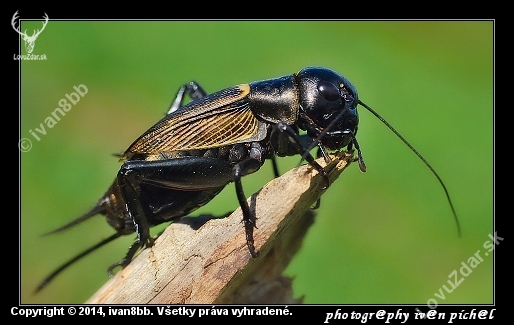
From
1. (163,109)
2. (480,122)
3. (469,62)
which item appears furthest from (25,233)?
(469,62)

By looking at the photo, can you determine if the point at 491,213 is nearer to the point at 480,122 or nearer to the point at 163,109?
the point at 480,122


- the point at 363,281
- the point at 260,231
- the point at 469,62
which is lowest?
the point at 363,281

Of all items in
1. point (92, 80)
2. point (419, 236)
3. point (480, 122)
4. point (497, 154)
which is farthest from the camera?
point (92, 80)

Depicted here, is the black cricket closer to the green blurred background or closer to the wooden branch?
the wooden branch

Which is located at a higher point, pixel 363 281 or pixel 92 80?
pixel 92 80

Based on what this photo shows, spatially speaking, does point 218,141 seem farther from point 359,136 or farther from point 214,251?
point 359,136

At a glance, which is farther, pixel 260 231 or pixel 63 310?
pixel 63 310
